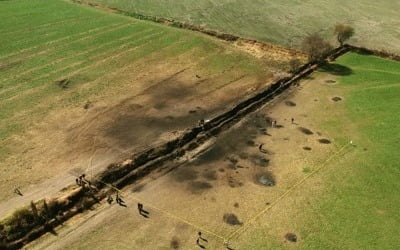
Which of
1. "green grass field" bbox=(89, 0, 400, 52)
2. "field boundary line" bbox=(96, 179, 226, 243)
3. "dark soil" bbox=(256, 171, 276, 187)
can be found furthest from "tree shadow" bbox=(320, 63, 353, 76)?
"field boundary line" bbox=(96, 179, 226, 243)

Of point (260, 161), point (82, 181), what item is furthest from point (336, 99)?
point (82, 181)

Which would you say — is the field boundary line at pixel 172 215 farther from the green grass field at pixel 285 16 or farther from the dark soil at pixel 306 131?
the green grass field at pixel 285 16

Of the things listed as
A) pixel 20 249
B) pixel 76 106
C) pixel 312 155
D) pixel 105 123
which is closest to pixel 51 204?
pixel 20 249

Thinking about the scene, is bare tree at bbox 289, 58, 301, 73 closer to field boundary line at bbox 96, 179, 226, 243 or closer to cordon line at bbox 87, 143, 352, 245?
cordon line at bbox 87, 143, 352, 245

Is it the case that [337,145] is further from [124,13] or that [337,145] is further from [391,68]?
[124,13]

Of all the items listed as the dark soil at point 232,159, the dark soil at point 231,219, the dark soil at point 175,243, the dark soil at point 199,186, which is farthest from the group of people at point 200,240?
the dark soil at point 232,159

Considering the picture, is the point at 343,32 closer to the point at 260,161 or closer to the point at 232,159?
the point at 260,161
